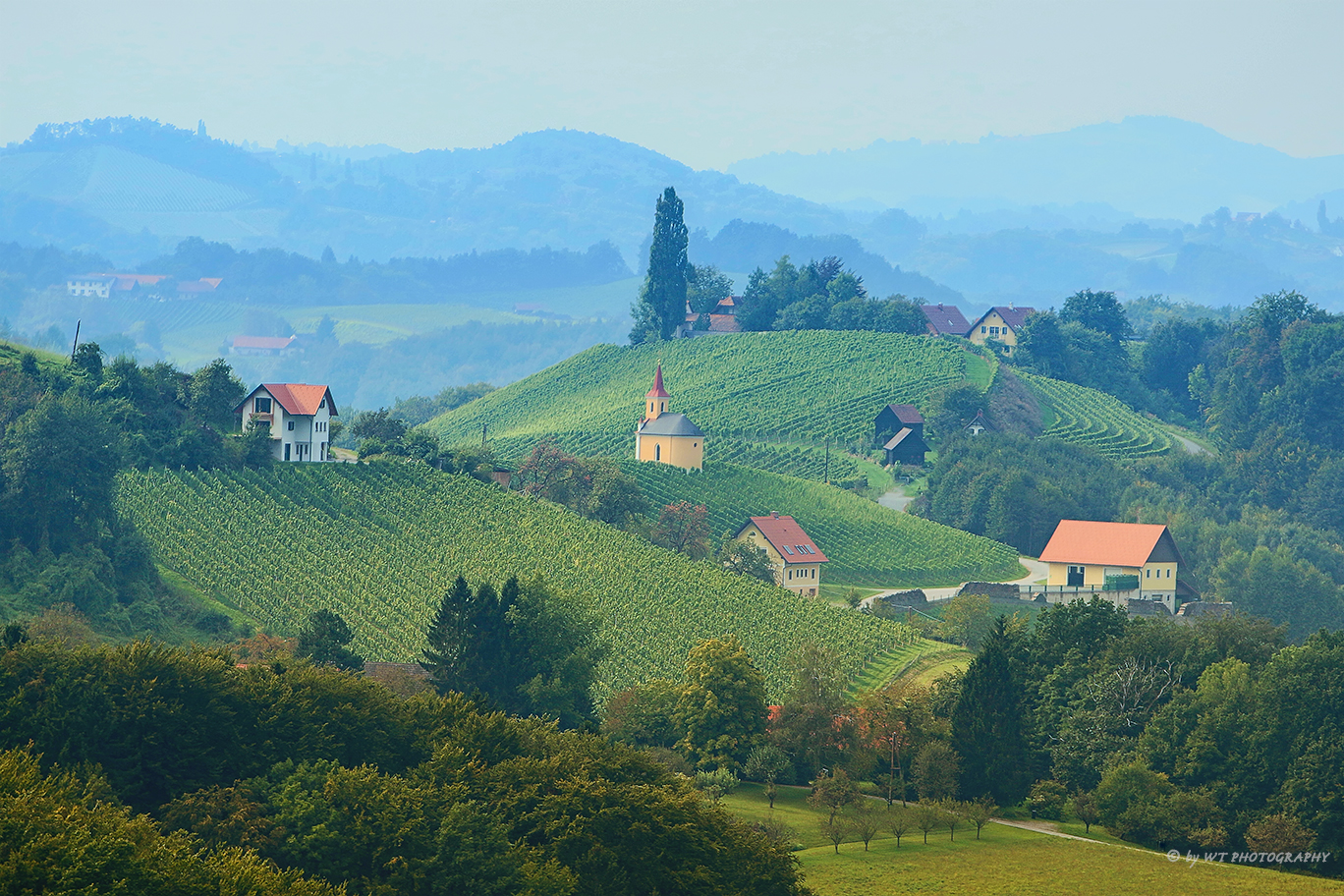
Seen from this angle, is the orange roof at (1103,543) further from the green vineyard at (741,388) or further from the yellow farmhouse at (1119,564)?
the green vineyard at (741,388)

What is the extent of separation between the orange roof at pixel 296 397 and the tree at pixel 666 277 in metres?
67.5

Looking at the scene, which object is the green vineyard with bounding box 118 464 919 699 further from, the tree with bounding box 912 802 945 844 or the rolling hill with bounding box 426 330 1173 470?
the rolling hill with bounding box 426 330 1173 470

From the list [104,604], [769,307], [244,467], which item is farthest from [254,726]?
[769,307]

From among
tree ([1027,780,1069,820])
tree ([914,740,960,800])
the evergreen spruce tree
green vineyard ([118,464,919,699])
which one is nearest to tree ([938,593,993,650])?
green vineyard ([118,464,919,699])

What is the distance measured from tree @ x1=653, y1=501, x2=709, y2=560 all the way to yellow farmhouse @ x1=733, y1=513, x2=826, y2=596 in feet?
7.07

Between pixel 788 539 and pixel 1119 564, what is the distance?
17891 mm

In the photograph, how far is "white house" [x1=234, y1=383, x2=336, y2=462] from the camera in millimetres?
82125

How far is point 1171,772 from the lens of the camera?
51219mm

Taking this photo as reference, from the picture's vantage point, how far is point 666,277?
152000 millimetres

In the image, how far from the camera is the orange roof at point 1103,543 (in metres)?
91.9

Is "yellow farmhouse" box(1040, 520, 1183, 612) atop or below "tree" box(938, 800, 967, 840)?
atop

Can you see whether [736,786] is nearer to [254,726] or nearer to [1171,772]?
[1171,772]

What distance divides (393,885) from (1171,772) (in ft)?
85.7

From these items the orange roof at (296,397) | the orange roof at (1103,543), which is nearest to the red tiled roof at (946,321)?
the orange roof at (1103,543)
